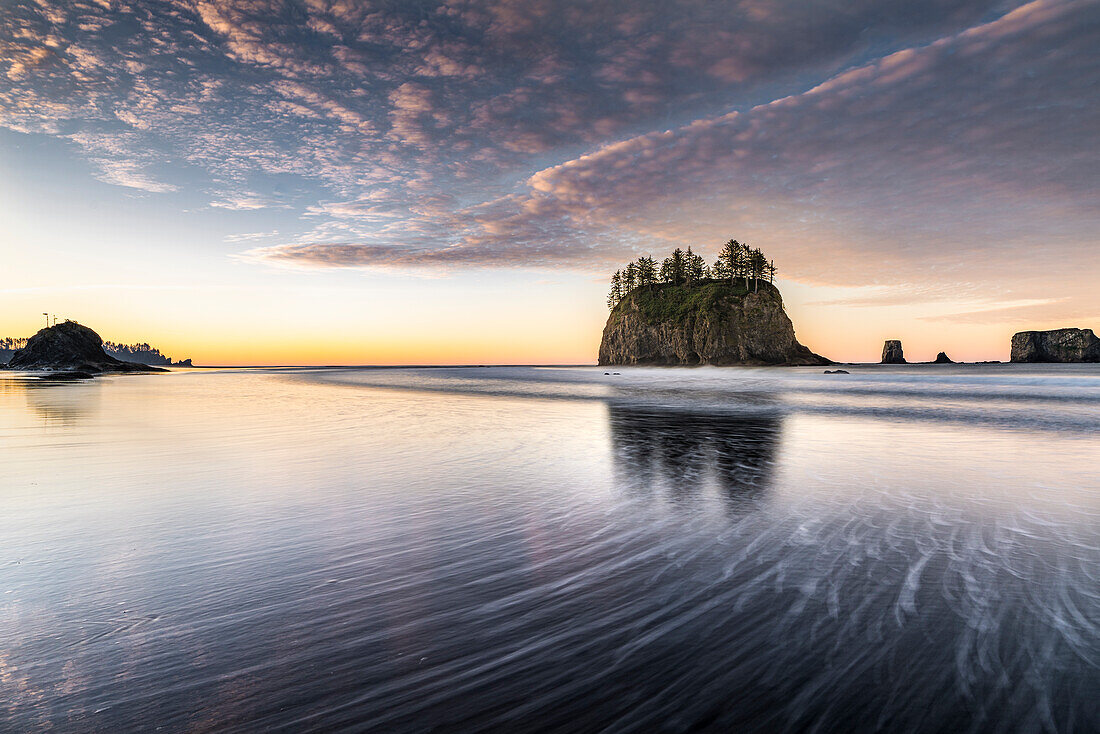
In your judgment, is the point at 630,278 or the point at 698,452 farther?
the point at 630,278

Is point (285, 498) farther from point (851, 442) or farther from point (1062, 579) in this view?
point (851, 442)

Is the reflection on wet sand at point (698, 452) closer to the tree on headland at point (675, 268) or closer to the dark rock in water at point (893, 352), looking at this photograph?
the tree on headland at point (675, 268)

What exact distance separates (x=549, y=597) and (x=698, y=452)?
10101mm

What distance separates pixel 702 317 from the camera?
121 m

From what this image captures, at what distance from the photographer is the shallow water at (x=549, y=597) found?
3273 millimetres

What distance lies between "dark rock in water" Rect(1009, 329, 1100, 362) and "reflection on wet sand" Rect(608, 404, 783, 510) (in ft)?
562

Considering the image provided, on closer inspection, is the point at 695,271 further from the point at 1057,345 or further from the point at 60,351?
the point at 60,351

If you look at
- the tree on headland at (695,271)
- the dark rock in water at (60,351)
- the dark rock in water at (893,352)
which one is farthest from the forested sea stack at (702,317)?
the dark rock in water at (60,351)

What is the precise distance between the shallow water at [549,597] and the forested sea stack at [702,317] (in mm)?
107157

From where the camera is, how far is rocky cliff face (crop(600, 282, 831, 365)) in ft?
368

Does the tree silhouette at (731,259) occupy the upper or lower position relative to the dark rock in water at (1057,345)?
upper

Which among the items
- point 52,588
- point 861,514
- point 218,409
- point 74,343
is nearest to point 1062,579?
point 861,514

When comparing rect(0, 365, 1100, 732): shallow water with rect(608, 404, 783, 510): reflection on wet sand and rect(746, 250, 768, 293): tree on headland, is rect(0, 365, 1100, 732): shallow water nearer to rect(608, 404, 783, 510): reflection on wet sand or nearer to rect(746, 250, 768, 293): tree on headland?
rect(608, 404, 783, 510): reflection on wet sand

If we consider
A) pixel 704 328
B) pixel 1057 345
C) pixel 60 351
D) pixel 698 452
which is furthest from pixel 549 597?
pixel 1057 345
